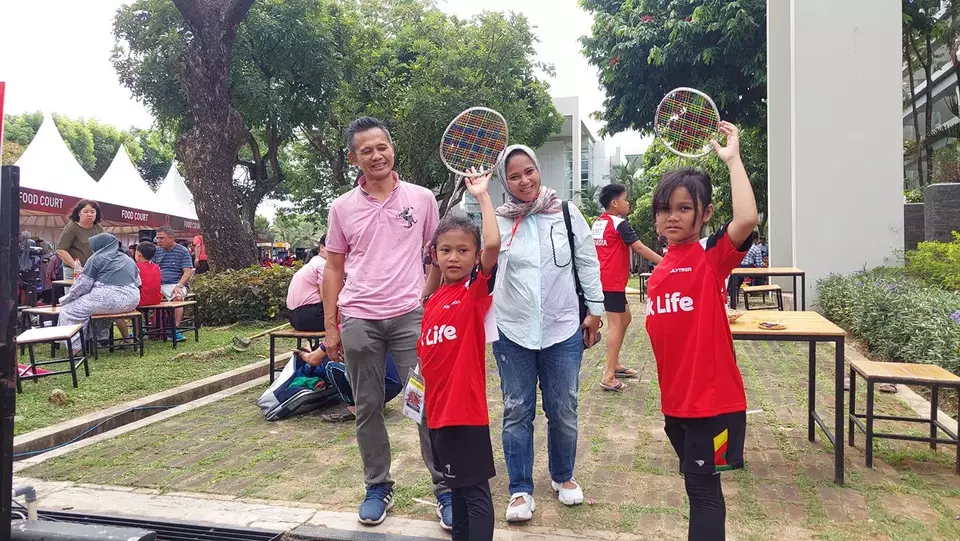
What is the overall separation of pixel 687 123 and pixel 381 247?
1792 mm

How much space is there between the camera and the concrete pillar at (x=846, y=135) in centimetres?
952

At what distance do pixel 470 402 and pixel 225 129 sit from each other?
34.4 ft

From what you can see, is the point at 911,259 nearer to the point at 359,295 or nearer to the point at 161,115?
the point at 359,295

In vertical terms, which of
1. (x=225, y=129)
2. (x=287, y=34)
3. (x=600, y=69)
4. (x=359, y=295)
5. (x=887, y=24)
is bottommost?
(x=359, y=295)

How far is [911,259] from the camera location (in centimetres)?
912

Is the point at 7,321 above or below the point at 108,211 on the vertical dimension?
below

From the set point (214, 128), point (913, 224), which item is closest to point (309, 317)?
point (214, 128)

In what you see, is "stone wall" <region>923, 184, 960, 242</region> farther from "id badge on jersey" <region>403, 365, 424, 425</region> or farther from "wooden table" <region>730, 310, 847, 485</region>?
"id badge on jersey" <region>403, 365, 424, 425</region>

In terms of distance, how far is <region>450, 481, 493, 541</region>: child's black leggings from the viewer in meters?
2.52

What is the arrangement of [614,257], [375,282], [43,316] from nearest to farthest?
1. [375,282]
2. [614,257]
3. [43,316]

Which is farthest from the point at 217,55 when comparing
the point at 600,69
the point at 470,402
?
the point at 470,402

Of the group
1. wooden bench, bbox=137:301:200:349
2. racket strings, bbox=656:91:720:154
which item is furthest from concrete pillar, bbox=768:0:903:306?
wooden bench, bbox=137:301:200:349

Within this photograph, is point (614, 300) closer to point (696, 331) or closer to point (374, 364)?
point (374, 364)

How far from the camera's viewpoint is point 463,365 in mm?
2609
